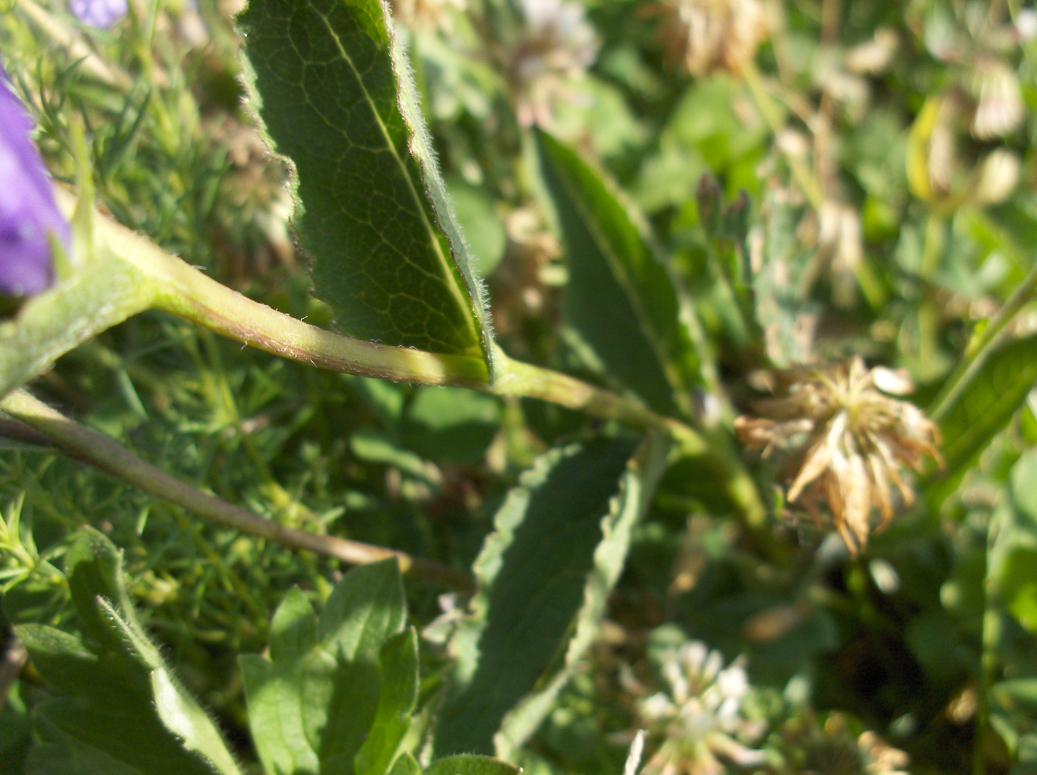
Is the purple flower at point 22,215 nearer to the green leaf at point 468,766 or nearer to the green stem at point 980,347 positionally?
the green leaf at point 468,766

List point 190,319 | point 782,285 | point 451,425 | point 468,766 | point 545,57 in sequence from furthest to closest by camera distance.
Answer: point 545,57 < point 451,425 < point 782,285 < point 468,766 < point 190,319

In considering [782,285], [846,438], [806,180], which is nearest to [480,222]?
[782,285]

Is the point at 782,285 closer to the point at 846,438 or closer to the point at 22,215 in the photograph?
the point at 846,438

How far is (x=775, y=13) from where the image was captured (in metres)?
2.41

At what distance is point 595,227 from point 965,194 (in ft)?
3.15

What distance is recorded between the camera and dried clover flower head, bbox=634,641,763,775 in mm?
1471

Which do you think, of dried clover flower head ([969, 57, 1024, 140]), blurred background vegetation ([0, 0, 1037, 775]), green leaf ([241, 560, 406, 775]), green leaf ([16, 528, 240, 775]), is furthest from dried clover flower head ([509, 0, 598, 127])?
green leaf ([16, 528, 240, 775])

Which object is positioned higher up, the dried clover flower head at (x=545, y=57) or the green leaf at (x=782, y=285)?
the dried clover flower head at (x=545, y=57)

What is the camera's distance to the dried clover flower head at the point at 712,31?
211cm

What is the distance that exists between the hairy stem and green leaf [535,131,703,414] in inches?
19.9

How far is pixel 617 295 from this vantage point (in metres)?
1.71

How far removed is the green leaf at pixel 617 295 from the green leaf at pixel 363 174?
569 mm

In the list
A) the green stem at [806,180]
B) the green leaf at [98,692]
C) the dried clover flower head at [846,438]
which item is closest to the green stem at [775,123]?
the green stem at [806,180]

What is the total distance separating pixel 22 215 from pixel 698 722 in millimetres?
1144
